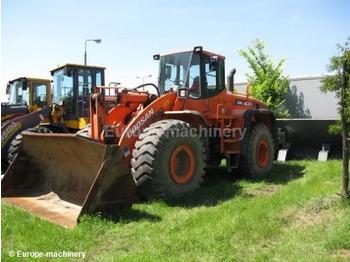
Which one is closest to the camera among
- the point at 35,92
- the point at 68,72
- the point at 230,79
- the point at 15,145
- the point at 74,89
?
the point at 230,79

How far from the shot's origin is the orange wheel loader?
624 centimetres

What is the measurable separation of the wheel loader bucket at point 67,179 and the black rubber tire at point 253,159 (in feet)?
12.5

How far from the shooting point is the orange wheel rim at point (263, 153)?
33.3 ft

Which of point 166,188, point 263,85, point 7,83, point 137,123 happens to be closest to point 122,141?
point 137,123

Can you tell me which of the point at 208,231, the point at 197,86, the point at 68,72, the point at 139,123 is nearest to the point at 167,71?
the point at 197,86

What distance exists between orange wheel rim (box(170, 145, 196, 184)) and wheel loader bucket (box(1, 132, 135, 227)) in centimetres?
123

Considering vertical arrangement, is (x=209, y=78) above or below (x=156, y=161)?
above

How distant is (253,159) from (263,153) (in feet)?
2.63

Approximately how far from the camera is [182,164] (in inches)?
302

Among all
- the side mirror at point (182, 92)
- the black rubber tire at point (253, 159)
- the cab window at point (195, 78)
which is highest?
the cab window at point (195, 78)

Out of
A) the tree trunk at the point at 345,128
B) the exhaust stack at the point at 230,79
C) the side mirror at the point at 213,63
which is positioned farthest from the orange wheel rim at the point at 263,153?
the tree trunk at the point at 345,128

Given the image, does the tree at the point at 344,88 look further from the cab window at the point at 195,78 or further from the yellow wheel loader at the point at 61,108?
the yellow wheel loader at the point at 61,108

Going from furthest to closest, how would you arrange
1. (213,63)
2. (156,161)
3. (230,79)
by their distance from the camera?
(230,79), (213,63), (156,161)

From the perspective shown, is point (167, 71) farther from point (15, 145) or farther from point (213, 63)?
point (15, 145)
